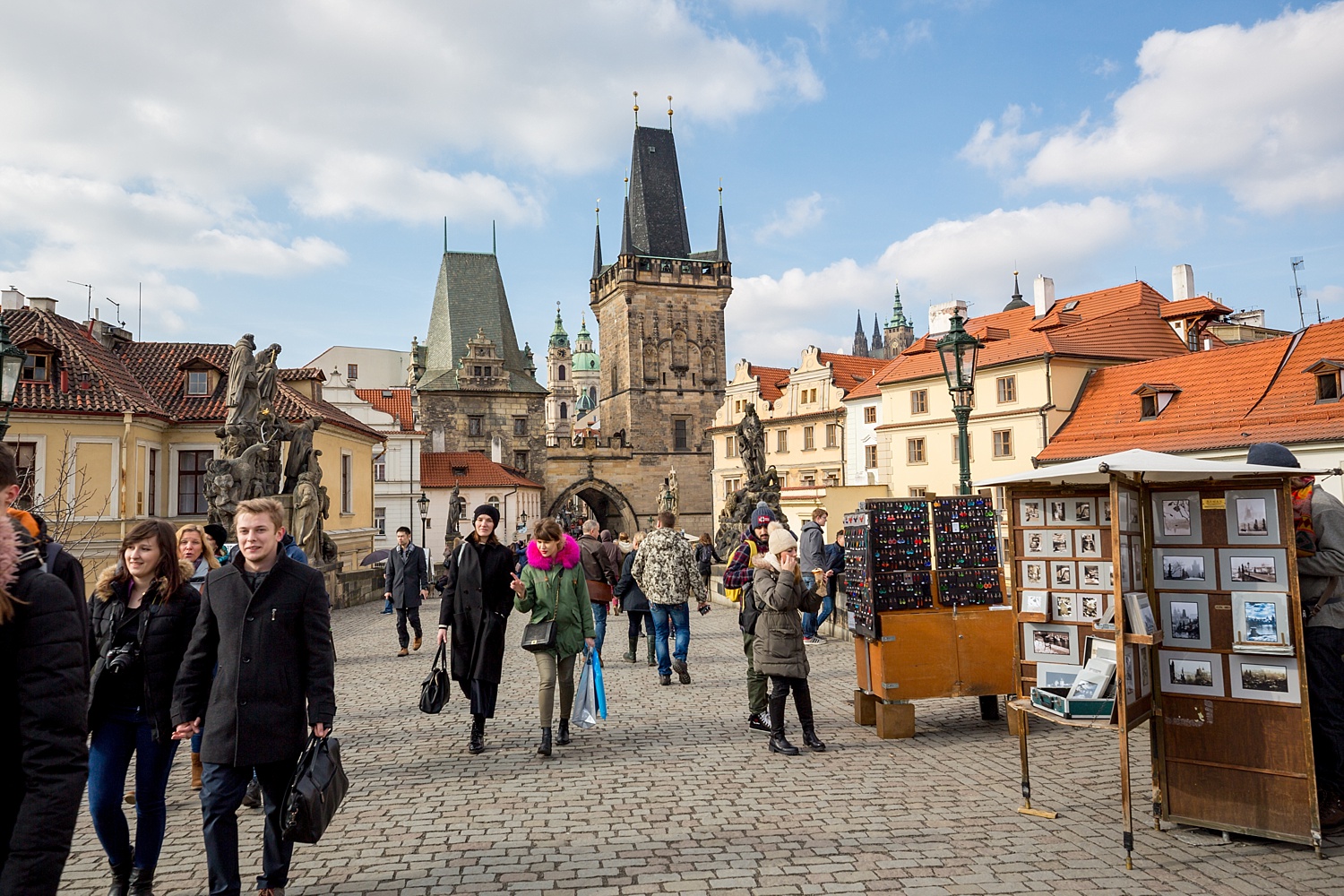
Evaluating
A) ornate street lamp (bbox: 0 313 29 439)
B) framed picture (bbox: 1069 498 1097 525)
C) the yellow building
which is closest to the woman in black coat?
framed picture (bbox: 1069 498 1097 525)

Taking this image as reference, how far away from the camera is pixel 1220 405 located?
2434cm

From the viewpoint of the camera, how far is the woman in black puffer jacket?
420 centimetres

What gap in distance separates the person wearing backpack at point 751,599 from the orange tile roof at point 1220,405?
17.5m

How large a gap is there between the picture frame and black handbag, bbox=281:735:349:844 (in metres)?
4.14

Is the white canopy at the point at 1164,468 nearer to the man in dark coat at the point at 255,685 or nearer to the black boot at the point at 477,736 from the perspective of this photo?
the man in dark coat at the point at 255,685

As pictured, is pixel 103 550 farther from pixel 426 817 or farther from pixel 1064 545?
pixel 1064 545

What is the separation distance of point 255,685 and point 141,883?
47.2 inches

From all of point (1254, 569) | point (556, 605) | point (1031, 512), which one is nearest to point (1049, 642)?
point (1031, 512)

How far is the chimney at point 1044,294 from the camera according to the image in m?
39.1

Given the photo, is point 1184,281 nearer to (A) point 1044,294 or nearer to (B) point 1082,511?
(A) point 1044,294

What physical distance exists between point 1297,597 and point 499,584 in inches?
199

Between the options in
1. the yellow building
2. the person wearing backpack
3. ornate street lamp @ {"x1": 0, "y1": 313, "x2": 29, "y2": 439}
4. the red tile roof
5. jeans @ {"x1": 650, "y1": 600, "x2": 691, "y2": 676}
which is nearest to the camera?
the person wearing backpack

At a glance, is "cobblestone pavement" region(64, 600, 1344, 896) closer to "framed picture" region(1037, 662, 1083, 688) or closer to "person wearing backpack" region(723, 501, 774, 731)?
"person wearing backpack" region(723, 501, 774, 731)

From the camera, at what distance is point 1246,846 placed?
4.75 meters
